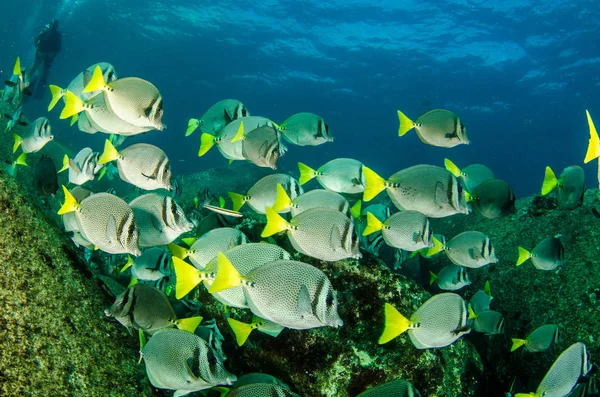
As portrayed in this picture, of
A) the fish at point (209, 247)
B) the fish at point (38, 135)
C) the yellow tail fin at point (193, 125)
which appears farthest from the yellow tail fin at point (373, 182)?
the fish at point (38, 135)

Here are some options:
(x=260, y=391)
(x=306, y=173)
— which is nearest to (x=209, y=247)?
(x=260, y=391)

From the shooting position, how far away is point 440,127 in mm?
3943

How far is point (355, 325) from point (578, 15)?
110 feet

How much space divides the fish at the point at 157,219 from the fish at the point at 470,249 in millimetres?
2816

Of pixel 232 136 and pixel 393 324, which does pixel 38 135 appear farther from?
pixel 393 324

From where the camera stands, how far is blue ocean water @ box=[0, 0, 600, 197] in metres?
29.7

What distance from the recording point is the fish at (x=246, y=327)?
2457 mm

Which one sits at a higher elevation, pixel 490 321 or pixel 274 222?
pixel 274 222

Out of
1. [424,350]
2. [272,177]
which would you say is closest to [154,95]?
[272,177]

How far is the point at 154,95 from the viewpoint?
3059mm

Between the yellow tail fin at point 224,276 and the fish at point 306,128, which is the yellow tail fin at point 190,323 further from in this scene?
the fish at point 306,128

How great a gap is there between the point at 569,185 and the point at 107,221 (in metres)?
4.74

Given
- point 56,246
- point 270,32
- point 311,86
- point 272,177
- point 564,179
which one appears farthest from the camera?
point 311,86

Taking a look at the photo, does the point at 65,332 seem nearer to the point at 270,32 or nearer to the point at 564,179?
the point at 564,179
